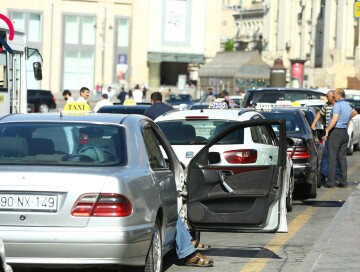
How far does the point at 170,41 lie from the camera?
106562 mm

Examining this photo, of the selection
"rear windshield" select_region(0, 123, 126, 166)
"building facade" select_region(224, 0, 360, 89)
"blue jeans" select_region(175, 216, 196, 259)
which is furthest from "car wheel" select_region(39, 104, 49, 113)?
"rear windshield" select_region(0, 123, 126, 166)

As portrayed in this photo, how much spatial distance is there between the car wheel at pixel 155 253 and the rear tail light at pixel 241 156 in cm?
550

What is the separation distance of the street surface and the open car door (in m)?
0.45

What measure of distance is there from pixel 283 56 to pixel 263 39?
39.1ft

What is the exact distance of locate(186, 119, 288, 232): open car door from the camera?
1166cm

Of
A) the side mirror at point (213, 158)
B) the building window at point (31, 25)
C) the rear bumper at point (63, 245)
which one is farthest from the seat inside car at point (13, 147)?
the building window at point (31, 25)

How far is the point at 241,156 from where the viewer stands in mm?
16047

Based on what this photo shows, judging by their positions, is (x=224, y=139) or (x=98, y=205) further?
(x=224, y=139)

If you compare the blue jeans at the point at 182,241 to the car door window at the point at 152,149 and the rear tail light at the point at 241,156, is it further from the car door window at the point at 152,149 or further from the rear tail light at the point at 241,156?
the rear tail light at the point at 241,156

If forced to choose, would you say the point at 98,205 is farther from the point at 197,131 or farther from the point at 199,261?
the point at 197,131

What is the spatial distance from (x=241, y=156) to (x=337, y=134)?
6.13m

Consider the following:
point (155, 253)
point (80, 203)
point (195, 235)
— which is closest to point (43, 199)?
point (80, 203)

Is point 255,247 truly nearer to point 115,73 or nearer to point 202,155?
point 202,155

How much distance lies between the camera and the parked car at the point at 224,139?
16.1m
